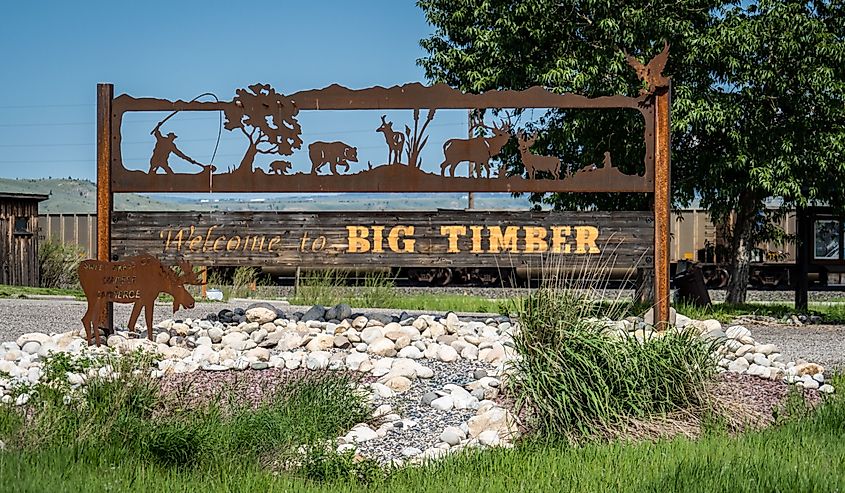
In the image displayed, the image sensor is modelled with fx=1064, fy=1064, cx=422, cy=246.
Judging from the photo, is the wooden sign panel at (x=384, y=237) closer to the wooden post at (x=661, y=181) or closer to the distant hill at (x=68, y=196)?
the wooden post at (x=661, y=181)

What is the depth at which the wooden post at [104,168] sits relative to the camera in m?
10.3

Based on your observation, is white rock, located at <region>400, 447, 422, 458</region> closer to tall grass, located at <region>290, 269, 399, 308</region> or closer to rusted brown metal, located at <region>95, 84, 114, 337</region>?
rusted brown metal, located at <region>95, 84, 114, 337</region>

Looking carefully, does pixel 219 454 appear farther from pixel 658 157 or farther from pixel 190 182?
pixel 658 157

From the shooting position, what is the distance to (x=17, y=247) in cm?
2419

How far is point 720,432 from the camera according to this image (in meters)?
6.47

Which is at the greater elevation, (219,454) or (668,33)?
(668,33)

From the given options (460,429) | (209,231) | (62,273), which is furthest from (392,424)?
(62,273)

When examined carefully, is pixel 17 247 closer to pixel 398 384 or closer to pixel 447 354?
pixel 447 354

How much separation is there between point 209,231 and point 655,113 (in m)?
4.46

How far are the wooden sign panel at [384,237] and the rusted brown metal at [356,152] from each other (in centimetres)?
28

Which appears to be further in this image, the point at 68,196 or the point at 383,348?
the point at 68,196

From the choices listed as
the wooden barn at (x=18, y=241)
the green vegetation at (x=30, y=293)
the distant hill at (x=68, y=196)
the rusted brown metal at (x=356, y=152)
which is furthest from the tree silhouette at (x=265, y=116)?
the distant hill at (x=68, y=196)

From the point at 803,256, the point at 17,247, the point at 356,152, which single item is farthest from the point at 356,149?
the point at 17,247

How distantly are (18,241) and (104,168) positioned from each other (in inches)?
595
